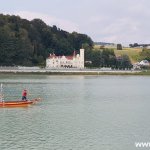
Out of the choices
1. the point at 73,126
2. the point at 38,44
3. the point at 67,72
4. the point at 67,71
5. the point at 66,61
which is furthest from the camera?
the point at 66,61

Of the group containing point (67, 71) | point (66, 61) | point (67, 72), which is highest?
point (66, 61)

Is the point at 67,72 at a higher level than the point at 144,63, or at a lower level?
lower

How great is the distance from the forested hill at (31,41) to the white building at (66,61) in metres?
3.33

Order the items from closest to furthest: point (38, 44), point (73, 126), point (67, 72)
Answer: point (73, 126), point (67, 72), point (38, 44)

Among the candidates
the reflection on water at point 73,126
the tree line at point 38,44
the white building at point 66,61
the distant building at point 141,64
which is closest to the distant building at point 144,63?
the distant building at point 141,64

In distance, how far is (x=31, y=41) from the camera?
169 metres

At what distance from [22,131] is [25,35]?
126m

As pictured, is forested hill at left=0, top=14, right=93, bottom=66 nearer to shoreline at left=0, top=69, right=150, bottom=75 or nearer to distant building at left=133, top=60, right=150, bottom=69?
shoreline at left=0, top=69, right=150, bottom=75

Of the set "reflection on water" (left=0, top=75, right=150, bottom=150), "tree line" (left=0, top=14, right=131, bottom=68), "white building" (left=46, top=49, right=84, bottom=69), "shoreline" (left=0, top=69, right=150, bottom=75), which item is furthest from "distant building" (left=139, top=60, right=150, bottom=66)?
"reflection on water" (left=0, top=75, right=150, bottom=150)

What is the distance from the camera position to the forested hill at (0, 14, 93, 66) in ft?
502

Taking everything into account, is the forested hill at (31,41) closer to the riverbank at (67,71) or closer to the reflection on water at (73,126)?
the riverbank at (67,71)

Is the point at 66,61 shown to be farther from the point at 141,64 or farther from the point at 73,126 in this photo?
the point at 73,126

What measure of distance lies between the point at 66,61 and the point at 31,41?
14.6 meters

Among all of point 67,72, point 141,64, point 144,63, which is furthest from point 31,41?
point 144,63
